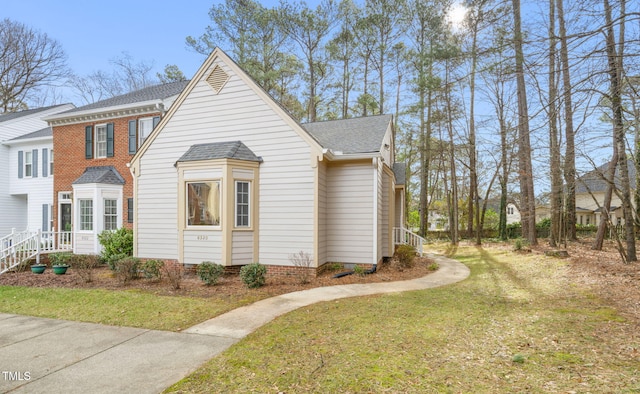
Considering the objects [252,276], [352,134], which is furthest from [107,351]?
[352,134]

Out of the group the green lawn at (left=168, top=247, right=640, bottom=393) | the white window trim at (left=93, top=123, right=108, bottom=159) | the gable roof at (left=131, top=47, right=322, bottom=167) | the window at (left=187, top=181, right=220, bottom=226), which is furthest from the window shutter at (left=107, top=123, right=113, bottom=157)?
the green lawn at (left=168, top=247, right=640, bottom=393)

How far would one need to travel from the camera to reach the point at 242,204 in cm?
984

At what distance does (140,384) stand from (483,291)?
7.38 metres

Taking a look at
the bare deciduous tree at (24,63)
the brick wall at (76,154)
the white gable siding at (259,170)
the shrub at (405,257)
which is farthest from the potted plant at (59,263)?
the bare deciduous tree at (24,63)

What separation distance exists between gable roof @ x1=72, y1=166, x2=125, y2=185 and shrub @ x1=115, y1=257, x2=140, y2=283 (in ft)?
21.1

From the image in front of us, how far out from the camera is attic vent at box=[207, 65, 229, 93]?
10.4 meters

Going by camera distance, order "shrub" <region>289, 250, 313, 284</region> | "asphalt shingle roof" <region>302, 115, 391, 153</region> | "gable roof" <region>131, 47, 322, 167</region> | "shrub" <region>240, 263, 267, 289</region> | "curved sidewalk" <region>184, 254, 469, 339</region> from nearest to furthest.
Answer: "curved sidewalk" <region>184, 254, 469, 339</region>, "shrub" <region>240, 263, 267, 289</region>, "shrub" <region>289, 250, 313, 284</region>, "gable roof" <region>131, 47, 322, 167</region>, "asphalt shingle roof" <region>302, 115, 391, 153</region>

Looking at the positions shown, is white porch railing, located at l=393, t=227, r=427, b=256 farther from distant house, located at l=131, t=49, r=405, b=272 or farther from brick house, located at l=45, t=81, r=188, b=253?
brick house, located at l=45, t=81, r=188, b=253

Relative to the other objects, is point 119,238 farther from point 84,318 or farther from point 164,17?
point 164,17

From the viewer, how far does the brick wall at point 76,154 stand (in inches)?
585

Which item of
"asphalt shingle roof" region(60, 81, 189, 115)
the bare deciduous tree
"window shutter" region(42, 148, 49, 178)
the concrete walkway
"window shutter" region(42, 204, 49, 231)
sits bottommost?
the concrete walkway

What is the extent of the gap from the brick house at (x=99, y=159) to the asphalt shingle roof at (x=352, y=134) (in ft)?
23.3

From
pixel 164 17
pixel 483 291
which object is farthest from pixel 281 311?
pixel 164 17

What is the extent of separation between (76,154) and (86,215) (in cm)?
374
